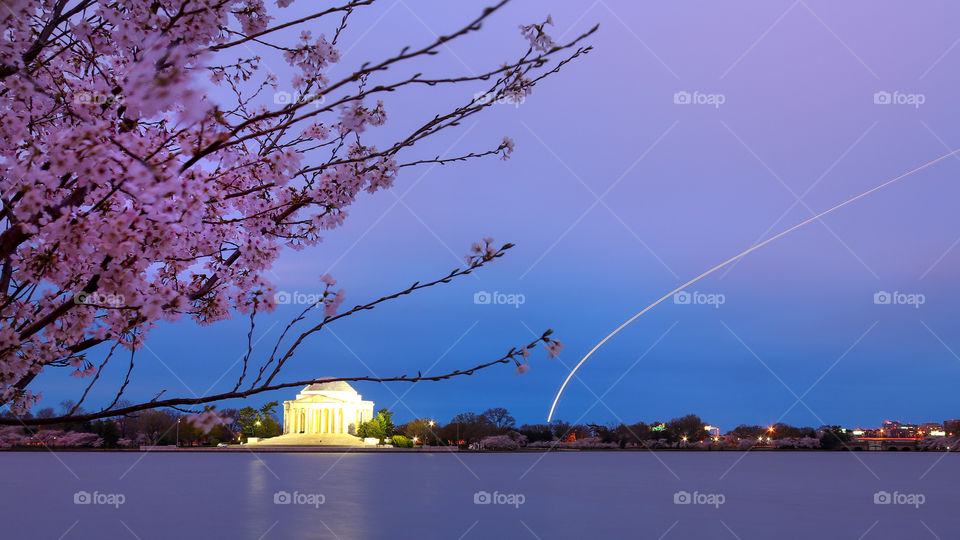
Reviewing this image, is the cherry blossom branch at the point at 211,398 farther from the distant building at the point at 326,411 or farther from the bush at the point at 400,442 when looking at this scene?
the distant building at the point at 326,411

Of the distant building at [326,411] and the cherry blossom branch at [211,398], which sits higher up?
the distant building at [326,411]

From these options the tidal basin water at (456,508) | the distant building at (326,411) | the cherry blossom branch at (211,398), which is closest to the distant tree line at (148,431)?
the distant building at (326,411)

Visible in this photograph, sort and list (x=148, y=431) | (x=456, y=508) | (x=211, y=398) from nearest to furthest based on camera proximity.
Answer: (x=211, y=398)
(x=456, y=508)
(x=148, y=431)

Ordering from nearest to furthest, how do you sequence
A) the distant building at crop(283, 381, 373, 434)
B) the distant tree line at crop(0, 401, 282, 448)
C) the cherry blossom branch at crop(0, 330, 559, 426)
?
1. the cherry blossom branch at crop(0, 330, 559, 426)
2. the distant tree line at crop(0, 401, 282, 448)
3. the distant building at crop(283, 381, 373, 434)

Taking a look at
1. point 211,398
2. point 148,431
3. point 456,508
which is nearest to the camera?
point 211,398

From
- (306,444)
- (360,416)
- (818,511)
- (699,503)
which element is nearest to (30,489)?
(699,503)

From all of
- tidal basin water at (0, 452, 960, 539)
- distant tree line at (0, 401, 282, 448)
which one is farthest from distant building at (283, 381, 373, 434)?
tidal basin water at (0, 452, 960, 539)

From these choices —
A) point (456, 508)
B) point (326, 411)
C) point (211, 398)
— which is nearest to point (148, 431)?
point (326, 411)

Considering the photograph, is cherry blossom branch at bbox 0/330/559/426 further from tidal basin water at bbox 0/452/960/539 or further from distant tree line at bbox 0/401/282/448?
distant tree line at bbox 0/401/282/448

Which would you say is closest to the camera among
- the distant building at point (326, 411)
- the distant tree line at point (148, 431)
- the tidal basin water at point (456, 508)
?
the tidal basin water at point (456, 508)

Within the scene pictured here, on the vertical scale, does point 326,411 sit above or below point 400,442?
above

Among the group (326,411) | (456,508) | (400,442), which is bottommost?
(456,508)

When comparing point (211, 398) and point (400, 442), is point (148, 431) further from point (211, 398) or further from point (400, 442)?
point (211, 398)

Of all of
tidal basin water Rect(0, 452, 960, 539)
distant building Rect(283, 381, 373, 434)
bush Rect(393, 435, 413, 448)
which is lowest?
tidal basin water Rect(0, 452, 960, 539)
